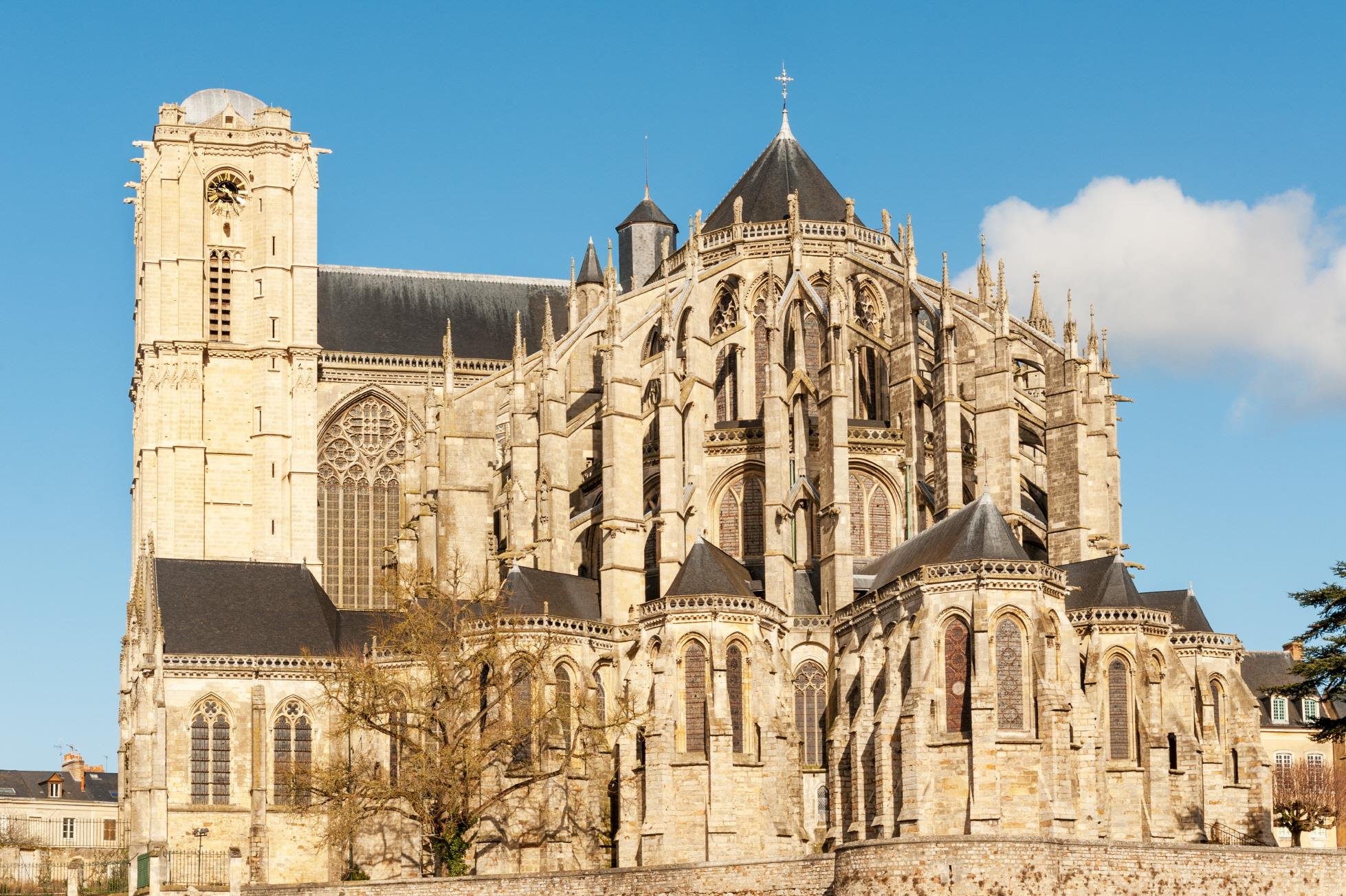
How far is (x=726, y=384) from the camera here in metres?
66.4

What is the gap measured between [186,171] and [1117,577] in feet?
108

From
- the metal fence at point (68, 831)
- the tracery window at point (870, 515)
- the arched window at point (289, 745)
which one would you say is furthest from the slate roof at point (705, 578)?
the metal fence at point (68, 831)

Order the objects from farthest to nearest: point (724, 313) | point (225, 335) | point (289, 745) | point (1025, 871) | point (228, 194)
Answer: point (228, 194), point (225, 335), point (724, 313), point (289, 745), point (1025, 871)

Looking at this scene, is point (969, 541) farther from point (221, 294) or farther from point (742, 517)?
point (221, 294)

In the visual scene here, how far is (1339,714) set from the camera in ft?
244

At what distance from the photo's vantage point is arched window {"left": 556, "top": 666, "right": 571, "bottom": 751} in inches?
2125

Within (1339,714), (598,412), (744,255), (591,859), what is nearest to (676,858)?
(591,859)

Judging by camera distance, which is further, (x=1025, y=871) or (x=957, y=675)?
(x=957, y=675)

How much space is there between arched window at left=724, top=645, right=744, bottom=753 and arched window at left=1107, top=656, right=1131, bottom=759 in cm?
847

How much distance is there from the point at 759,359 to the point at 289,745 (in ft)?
55.9

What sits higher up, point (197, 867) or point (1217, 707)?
point (1217, 707)

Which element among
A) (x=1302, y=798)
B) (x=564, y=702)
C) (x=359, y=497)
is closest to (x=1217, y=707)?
(x=1302, y=798)

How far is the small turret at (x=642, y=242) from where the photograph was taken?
8375 centimetres

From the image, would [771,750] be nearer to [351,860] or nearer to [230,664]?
[351,860]
